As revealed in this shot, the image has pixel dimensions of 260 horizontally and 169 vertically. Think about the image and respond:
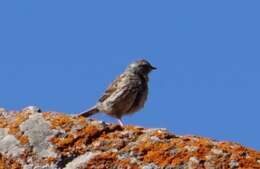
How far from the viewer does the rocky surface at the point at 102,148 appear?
5250mm

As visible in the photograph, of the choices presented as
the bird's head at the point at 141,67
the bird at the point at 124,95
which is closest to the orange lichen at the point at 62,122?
the bird at the point at 124,95

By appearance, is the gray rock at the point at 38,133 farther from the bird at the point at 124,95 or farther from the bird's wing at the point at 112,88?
the bird's wing at the point at 112,88

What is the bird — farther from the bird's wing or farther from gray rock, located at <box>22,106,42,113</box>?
gray rock, located at <box>22,106,42,113</box>

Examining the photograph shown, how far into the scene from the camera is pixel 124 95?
13.5m

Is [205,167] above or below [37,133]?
below

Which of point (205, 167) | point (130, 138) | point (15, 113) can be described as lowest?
point (205, 167)

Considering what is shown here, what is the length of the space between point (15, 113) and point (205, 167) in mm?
1683

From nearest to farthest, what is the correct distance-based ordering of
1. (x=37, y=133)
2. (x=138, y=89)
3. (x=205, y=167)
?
(x=205, y=167) < (x=37, y=133) < (x=138, y=89)

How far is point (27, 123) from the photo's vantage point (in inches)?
224

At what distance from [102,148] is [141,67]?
935 centimetres

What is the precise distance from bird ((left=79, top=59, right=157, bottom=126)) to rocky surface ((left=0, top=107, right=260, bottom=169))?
286 inches

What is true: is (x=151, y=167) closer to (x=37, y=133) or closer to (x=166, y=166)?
(x=166, y=166)

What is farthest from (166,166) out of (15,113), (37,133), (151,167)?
(15,113)

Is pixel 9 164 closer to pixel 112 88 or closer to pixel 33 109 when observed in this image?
pixel 33 109
